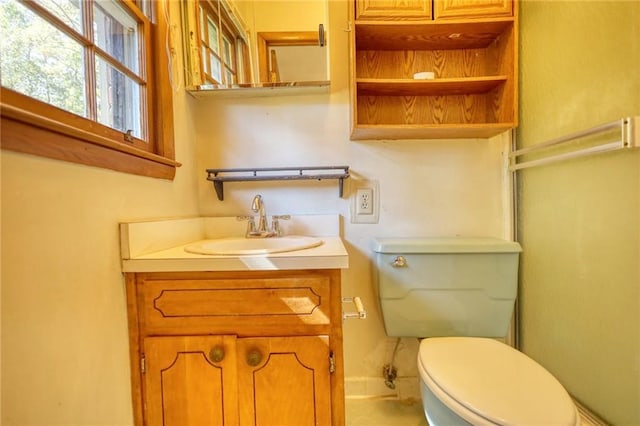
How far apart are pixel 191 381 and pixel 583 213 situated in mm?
1292

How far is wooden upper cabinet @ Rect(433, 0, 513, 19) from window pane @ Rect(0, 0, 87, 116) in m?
1.14

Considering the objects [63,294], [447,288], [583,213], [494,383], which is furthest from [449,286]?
[63,294]

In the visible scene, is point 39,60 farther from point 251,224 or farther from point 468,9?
point 468,9

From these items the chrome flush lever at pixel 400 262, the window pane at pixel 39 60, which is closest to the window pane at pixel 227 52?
the window pane at pixel 39 60

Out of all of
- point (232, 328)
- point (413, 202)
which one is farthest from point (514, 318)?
point (232, 328)

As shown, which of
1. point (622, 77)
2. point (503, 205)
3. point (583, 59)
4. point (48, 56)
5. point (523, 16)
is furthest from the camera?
point (503, 205)

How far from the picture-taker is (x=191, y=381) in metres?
0.78

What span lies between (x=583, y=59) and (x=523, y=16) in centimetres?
38

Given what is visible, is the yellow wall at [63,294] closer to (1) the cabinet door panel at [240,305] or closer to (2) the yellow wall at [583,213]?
(1) the cabinet door panel at [240,305]

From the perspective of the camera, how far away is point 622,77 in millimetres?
778

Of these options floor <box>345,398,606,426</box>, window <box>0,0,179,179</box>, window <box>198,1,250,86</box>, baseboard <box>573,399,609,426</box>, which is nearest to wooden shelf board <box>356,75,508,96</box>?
window <box>198,1,250,86</box>

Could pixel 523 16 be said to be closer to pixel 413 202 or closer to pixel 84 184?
pixel 413 202

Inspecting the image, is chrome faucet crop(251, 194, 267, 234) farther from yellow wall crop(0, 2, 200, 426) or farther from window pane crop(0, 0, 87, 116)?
window pane crop(0, 0, 87, 116)

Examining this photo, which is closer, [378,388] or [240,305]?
[240,305]
